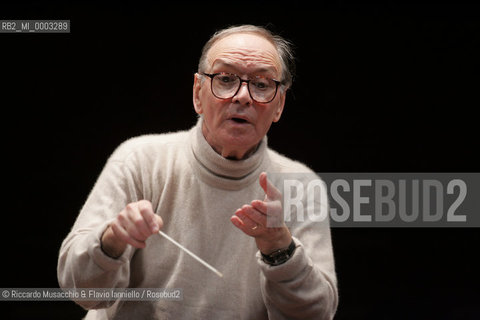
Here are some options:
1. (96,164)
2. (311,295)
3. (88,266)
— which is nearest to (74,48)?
(96,164)

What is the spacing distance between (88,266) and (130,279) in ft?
0.82

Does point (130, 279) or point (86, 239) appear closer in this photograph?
point (86, 239)

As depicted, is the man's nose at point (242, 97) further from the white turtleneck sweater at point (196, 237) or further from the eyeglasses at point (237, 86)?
the white turtleneck sweater at point (196, 237)

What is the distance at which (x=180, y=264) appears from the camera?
183 centimetres

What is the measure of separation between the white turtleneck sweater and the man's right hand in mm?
212

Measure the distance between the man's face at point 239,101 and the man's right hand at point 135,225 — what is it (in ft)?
1.33

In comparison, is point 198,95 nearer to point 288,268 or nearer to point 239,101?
point 239,101

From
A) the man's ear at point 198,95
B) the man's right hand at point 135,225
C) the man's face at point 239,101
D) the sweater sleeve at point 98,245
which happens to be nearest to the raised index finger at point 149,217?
the man's right hand at point 135,225

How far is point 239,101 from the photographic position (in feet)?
5.86

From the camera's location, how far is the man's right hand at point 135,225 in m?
1.47

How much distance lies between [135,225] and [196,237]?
39 cm

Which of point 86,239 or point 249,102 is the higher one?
point 249,102

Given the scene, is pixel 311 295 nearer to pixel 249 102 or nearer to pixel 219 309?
pixel 219 309
